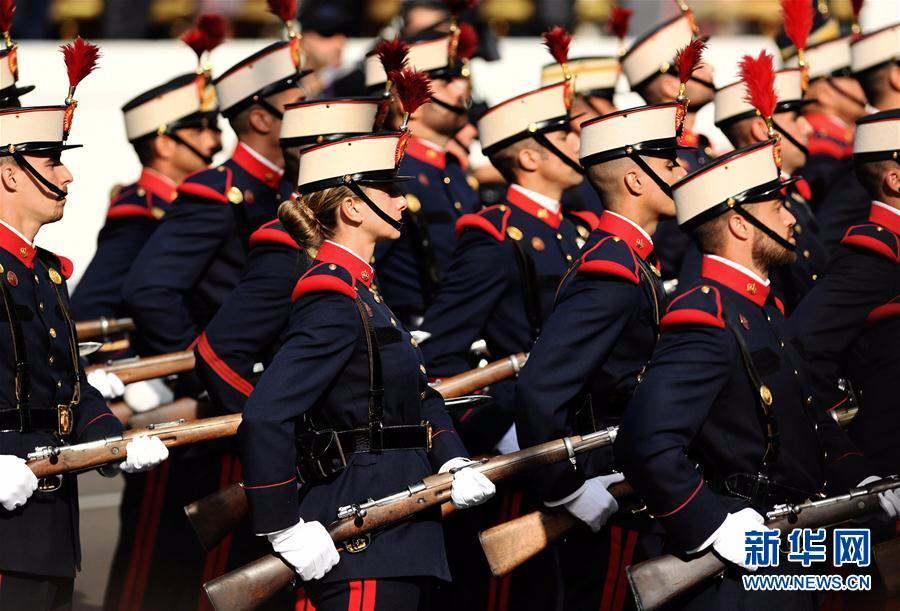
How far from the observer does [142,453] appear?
16.7 feet

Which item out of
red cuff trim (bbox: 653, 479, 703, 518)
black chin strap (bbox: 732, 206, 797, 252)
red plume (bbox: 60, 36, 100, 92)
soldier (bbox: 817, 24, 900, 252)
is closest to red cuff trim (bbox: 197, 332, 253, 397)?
red plume (bbox: 60, 36, 100, 92)

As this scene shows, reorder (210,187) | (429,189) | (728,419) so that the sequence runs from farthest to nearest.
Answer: (429,189), (210,187), (728,419)

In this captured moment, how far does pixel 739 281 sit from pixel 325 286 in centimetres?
134

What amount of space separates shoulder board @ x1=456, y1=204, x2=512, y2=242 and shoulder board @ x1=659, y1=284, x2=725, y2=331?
1.46 meters

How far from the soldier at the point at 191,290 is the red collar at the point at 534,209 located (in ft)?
3.62

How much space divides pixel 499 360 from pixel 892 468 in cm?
162

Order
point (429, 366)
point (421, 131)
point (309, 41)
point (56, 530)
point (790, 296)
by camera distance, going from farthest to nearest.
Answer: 1. point (309, 41)
2. point (421, 131)
3. point (790, 296)
4. point (429, 366)
5. point (56, 530)

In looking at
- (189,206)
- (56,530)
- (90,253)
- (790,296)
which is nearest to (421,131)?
(189,206)

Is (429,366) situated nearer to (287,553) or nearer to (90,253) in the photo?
(287,553)

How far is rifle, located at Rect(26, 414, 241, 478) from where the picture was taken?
4.79m

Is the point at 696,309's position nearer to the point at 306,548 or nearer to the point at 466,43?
the point at 306,548

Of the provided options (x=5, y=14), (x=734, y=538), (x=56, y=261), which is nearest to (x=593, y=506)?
(x=734, y=538)

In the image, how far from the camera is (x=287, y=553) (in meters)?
4.44

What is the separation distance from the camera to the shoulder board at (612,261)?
5062mm
